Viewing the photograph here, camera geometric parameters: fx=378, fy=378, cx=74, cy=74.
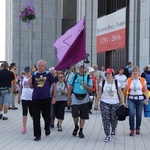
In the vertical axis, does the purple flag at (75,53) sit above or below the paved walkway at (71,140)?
above

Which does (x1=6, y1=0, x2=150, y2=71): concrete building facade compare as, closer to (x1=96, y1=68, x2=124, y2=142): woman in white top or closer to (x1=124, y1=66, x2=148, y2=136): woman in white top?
(x1=124, y1=66, x2=148, y2=136): woman in white top

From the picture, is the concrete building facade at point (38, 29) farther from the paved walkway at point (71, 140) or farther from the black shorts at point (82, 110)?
the black shorts at point (82, 110)

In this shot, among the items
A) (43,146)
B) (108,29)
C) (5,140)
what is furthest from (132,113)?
(108,29)

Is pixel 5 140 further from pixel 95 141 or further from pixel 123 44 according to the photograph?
pixel 123 44

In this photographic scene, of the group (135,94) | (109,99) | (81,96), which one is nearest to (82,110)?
(81,96)

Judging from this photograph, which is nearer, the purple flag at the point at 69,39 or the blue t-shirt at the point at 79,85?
the blue t-shirt at the point at 79,85

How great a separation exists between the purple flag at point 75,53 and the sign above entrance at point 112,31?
41.6 feet

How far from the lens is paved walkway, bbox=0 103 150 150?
8.75 meters

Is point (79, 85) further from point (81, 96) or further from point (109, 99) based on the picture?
point (109, 99)

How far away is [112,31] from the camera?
2466 centimetres

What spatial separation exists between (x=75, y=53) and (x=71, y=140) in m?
2.38

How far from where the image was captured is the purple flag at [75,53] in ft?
33.8

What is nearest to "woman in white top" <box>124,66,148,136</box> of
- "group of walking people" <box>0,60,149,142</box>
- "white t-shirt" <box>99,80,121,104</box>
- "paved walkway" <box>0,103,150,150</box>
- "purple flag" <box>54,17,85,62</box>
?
"group of walking people" <box>0,60,149,142</box>

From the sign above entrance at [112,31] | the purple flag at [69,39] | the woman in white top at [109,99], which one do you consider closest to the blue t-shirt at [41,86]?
the purple flag at [69,39]
